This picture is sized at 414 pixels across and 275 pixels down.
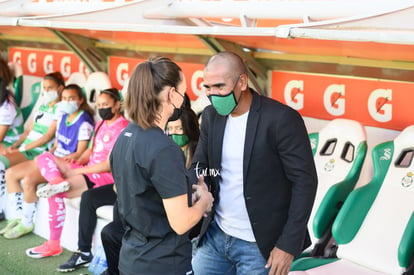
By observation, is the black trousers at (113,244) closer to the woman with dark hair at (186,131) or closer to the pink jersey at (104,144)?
the woman with dark hair at (186,131)

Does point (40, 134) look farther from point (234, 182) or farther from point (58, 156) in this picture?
point (234, 182)

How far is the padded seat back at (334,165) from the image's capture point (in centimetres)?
388

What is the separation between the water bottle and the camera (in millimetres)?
4418

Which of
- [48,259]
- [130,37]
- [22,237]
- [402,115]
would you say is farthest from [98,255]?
[402,115]

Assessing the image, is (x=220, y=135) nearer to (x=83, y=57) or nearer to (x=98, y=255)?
(x=98, y=255)

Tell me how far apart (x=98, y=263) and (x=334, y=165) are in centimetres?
167

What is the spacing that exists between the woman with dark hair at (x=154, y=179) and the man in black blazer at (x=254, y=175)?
0.18 m

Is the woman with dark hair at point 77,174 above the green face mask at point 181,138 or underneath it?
underneath

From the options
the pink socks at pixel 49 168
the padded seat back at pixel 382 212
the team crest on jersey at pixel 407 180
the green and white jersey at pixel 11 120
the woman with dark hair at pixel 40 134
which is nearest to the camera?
the padded seat back at pixel 382 212

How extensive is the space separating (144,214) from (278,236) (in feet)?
1.76

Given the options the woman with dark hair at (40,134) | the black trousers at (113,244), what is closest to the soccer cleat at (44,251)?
the woman with dark hair at (40,134)

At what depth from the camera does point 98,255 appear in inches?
176

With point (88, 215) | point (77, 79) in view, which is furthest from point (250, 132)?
point (77, 79)

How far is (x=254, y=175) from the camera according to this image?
2.52 metres
